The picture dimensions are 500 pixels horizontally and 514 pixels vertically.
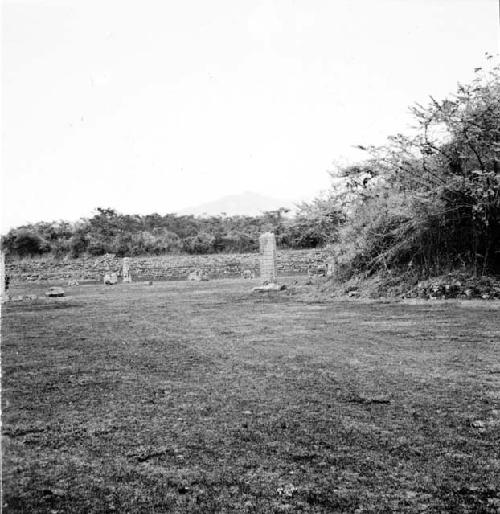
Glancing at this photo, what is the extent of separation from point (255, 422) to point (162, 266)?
26111 mm

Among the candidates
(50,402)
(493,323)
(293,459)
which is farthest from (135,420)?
(493,323)

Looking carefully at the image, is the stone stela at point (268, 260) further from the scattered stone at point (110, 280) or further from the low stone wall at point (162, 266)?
the low stone wall at point (162, 266)

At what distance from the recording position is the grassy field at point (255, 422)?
8.90 ft

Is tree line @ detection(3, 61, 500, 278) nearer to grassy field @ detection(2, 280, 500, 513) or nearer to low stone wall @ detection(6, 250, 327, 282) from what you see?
grassy field @ detection(2, 280, 500, 513)

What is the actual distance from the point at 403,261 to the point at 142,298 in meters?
6.30

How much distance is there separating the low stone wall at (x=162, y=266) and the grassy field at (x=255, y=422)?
64.7 feet

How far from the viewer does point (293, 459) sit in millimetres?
3094

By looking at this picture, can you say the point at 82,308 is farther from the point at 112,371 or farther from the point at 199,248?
the point at 199,248

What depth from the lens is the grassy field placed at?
107 inches

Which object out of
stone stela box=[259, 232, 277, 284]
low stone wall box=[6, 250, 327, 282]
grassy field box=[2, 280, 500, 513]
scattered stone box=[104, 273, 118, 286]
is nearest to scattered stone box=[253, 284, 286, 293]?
stone stela box=[259, 232, 277, 284]

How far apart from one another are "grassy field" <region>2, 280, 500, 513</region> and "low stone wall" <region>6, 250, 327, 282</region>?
1972 centimetres

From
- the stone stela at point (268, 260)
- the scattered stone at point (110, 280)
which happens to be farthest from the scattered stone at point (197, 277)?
the stone stela at point (268, 260)

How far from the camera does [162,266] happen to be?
96.7 feet

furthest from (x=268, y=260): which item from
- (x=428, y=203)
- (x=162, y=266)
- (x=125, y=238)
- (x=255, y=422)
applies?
(x=125, y=238)
